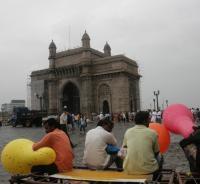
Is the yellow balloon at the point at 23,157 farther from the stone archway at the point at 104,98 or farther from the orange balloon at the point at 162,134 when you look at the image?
the stone archway at the point at 104,98

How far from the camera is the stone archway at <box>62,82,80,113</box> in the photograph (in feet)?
198

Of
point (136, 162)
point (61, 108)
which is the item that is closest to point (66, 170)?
point (136, 162)

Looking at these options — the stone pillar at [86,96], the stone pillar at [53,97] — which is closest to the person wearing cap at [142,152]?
the stone pillar at [86,96]

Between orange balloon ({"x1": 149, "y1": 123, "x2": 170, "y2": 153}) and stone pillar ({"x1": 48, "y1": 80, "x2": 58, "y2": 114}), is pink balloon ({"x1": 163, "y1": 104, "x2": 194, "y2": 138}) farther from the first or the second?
stone pillar ({"x1": 48, "y1": 80, "x2": 58, "y2": 114})

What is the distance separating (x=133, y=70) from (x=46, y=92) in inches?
557

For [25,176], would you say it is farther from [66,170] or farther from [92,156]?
Answer: [92,156]

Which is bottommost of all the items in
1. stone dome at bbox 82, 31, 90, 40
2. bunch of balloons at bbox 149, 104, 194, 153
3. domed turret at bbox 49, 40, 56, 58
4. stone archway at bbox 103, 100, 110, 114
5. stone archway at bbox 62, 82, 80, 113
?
bunch of balloons at bbox 149, 104, 194, 153

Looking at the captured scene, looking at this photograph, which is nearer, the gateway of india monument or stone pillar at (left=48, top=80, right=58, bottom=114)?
the gateway of india monument

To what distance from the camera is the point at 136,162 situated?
540 cm

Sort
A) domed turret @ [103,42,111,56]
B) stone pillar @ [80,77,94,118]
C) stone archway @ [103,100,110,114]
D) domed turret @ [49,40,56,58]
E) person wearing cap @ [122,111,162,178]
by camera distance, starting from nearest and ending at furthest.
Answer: person wearing cap @ [122,111,162,178] → stone pillar @ [80,77,94,118] → stone archway @ [103,100,110,114] → domed turret @ [49,40,56,58] → domed turret @ [103,42,111,56]

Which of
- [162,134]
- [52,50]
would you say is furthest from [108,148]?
[52,50]

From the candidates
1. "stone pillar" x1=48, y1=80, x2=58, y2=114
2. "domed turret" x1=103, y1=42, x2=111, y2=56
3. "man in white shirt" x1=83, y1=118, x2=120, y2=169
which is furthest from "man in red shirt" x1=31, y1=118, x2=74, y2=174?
"domed turret" x1=103, y1=42, x2=111, y2=56

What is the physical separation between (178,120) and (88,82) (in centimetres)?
5072

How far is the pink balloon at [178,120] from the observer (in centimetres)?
577
